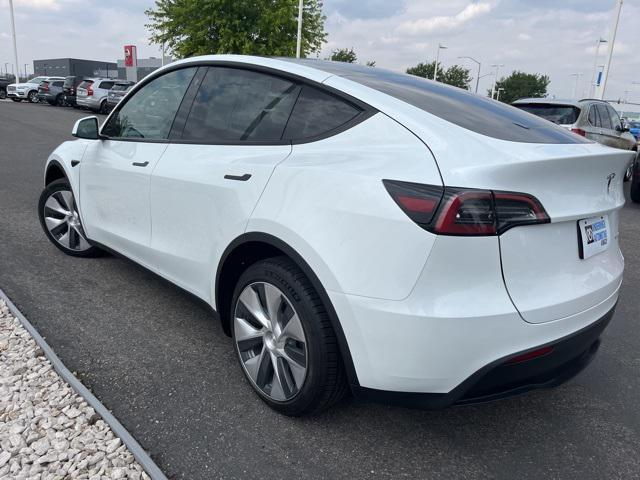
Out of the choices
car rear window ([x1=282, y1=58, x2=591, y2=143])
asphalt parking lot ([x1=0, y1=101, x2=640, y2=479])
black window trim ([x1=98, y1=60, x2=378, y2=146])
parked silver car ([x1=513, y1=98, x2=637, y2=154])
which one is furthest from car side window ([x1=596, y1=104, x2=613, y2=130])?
black window trim ([x1=98, y1=60, x2=378, y2=146])

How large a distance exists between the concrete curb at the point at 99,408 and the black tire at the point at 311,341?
2.03 ft

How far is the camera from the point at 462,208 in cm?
181

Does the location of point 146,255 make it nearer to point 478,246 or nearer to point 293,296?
point 293,296

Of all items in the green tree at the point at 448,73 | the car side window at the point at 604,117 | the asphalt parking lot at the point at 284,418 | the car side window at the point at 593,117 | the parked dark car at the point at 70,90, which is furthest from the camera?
the green tree at the point at 448,73

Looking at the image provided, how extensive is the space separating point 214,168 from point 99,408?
1236 millimetres

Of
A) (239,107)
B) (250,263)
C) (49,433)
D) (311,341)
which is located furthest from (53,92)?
(311,341)

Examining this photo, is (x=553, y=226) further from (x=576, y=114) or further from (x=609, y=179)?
(x=576, y=114)

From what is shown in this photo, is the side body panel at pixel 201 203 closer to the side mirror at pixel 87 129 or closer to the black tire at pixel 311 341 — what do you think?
the black tire at pixel 311 341

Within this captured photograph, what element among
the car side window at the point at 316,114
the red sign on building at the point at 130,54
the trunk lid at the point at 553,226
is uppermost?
the red sign on building at the point at 130,54

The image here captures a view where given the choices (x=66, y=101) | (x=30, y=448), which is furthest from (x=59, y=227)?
(x=66, y=101)

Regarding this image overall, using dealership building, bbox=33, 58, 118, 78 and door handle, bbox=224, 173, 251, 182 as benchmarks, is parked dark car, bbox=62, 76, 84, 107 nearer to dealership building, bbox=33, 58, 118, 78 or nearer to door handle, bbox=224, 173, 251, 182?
door handle, bbox=224, 173, 251, 182

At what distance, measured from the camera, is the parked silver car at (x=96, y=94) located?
81.4 feet

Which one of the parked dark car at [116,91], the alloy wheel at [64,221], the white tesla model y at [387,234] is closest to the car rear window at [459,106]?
the white tesla model y at [387,234]

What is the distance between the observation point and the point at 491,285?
73.7 inches
